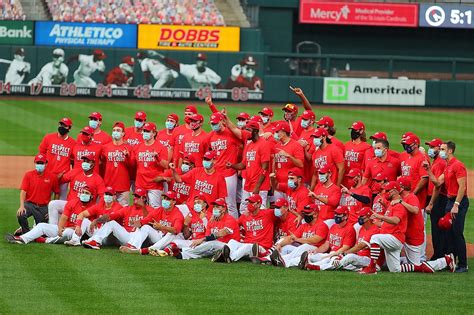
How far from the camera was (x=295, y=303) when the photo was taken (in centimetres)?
1196

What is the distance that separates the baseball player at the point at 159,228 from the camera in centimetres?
1466

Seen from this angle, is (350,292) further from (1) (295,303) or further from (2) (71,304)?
(2) (71,304)

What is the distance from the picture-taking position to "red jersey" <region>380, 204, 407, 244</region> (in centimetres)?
1365

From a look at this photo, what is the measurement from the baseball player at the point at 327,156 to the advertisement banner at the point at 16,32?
67.9 ft

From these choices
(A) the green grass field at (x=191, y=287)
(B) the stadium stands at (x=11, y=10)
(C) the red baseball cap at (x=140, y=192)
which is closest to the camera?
(A) the green grass field at (x=191, y=287)

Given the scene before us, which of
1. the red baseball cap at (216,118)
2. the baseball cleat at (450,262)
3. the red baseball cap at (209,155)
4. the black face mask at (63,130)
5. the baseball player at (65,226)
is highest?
the red baseball cap at (216,118)

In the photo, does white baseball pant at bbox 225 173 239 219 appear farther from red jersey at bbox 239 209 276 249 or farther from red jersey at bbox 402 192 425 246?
red jersey at bbox 402 192 425 246

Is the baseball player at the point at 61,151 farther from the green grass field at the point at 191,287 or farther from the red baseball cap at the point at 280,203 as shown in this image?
the red baseball cap at the point at 280,203

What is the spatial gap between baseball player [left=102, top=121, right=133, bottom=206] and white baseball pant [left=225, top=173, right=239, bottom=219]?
139cm

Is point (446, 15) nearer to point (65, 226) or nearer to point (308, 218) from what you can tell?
point (308, 218)

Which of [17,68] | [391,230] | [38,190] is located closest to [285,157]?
[391,230]

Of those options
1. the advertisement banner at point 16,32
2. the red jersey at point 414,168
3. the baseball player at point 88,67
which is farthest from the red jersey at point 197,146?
the advertisement banner at point 16,32

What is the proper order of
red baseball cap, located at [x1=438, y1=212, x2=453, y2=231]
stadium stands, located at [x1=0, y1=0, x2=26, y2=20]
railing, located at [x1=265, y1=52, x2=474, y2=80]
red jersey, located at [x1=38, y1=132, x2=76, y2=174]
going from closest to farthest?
red baseball cap, located at [x1=438, y1=212, x2=453, y2=231] → red jersey, located at [x1=38, y1=132, x2=76, y2=174] → stadium stands, located at [x1=0, y1=0, x2=26, y2=20] → railing, located at [x1=265, y1=52, x2=474, y2=80]

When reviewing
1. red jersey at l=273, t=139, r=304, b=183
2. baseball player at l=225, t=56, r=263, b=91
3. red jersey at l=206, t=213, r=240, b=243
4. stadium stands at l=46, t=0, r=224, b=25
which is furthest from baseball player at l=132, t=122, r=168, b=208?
stadium stands at l=46, t=0, r=224, b=25
